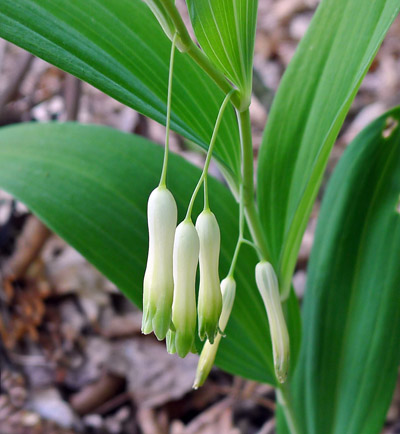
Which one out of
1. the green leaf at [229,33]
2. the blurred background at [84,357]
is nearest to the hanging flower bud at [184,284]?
the green leaf at [229,33]

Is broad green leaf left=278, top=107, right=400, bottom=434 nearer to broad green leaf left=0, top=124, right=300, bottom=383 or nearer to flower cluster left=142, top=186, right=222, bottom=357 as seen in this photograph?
broad green leaf left=0, top=124, right=300, bottom=383

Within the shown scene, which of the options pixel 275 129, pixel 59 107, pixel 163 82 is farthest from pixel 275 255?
pixel 59 107

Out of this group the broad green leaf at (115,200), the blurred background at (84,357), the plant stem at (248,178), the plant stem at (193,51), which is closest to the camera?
the plant stem at (193,51)

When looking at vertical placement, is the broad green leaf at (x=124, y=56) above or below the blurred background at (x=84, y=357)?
above

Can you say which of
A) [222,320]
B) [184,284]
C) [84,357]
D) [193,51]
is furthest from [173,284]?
[84,357]

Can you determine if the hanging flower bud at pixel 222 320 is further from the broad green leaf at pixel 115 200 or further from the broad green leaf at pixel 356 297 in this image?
the broad green leaf at pixel 356 297

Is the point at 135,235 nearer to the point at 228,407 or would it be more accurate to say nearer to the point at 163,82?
the point at 163,82

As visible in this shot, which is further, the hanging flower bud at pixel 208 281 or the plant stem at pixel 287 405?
the plant stem at pixel 287 405
